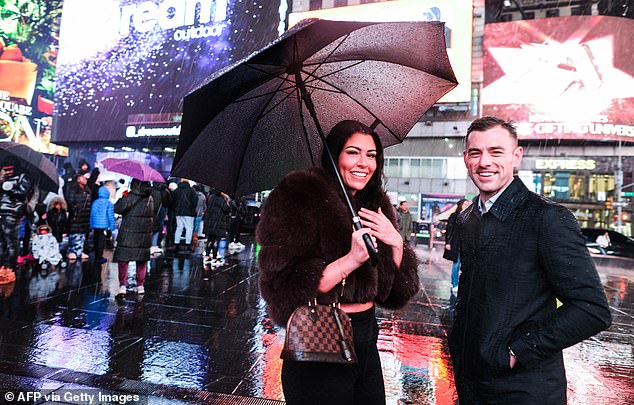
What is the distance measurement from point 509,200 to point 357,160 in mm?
730

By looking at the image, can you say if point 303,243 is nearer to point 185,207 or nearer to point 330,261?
point 330,261

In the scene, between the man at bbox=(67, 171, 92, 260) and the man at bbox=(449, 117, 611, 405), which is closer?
the man at bbox=(449, 117, 611, 405)

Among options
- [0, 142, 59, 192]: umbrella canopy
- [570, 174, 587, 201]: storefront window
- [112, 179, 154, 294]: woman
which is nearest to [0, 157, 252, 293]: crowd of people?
[112, 179, 154, 294]: woman

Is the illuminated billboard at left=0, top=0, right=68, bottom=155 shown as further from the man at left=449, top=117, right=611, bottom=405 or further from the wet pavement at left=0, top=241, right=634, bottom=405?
the man at left=449, top=117, right=611, bottom=405

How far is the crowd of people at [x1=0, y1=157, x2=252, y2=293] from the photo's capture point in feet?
21.4

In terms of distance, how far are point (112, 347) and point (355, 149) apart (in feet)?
12.8

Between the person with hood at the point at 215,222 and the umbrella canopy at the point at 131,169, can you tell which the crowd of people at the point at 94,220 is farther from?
the umbrella canopy at the point at 131,169

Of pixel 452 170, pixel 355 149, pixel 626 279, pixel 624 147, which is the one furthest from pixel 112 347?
pixel 624 147

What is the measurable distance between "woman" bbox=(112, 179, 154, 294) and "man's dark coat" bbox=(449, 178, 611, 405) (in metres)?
5.79

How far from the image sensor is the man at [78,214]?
9.27 metres

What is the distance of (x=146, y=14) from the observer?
1362 inches

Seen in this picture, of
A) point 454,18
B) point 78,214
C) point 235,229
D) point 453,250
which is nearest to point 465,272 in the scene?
point 453,250

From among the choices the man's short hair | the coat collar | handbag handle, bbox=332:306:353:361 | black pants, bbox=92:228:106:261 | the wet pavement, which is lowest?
the wet pavement

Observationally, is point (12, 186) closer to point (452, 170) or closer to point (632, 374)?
point (632, 374)
